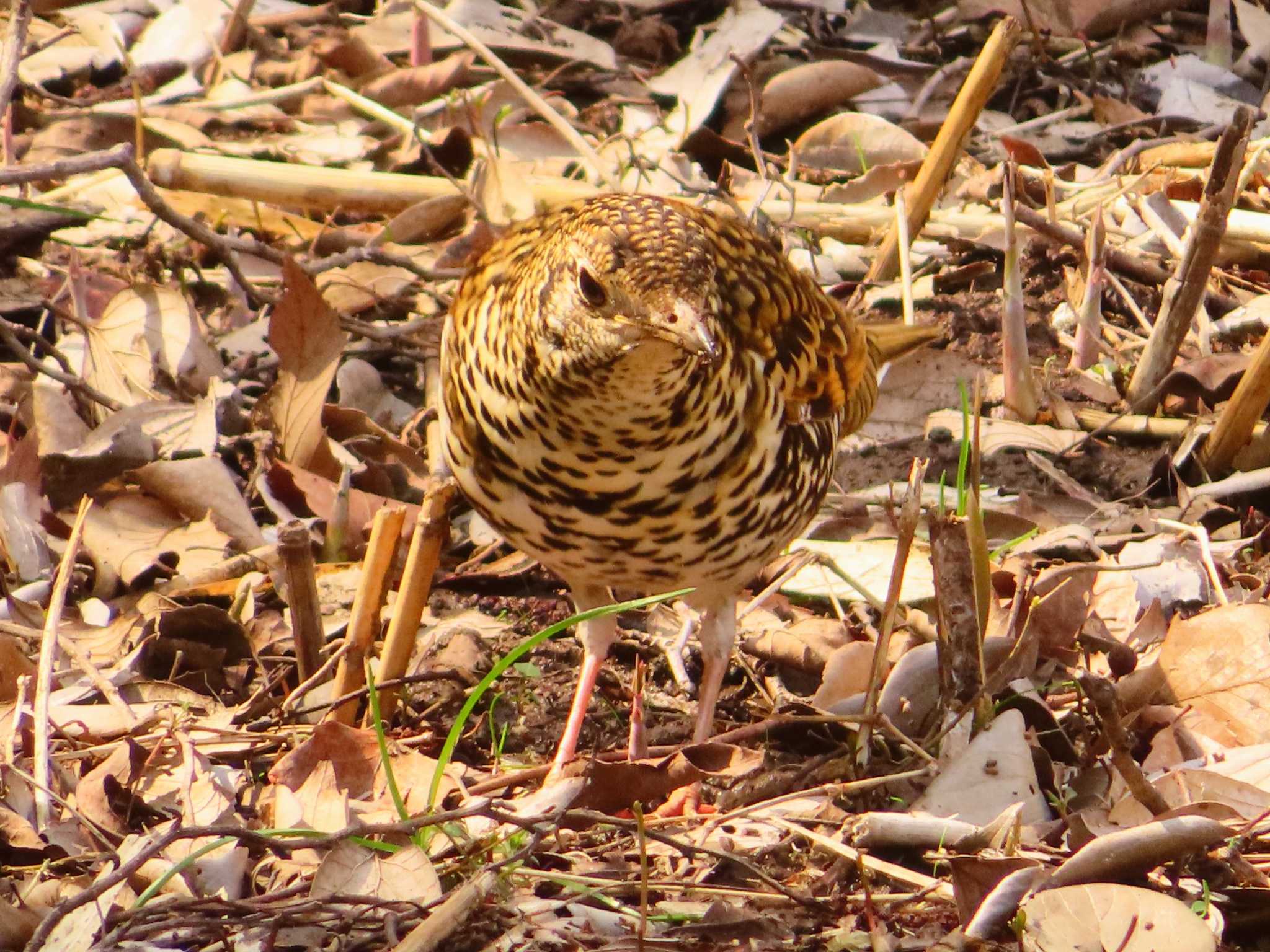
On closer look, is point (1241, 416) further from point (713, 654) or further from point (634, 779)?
point (634, 779)

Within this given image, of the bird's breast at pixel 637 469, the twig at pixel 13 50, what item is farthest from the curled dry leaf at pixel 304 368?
the bird's breast at pixel 637 469

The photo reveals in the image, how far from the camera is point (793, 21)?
20.9 feet

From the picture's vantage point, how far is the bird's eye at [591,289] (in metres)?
2.68

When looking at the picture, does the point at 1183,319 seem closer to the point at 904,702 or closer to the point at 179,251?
the point at 904,702

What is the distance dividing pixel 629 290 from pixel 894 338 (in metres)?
1.81

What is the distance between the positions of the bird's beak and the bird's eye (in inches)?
4.1

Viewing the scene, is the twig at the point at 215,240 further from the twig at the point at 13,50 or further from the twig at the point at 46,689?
the twig at the point at 46,689

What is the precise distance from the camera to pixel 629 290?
264cm

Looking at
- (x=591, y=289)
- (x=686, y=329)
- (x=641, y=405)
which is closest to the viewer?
(x=686, y=329)

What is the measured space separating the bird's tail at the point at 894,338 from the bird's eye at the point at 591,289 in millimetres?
1611

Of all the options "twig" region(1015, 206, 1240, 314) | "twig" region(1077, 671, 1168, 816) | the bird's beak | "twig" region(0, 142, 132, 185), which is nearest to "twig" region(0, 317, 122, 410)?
"twig" region(0, 142, 132, 185)

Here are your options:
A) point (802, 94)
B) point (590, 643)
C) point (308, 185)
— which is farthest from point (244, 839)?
point (802, 94)

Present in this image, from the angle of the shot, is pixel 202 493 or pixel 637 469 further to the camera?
pixel 202 493

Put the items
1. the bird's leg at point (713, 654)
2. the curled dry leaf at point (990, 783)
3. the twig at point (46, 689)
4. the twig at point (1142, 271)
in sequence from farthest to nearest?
the twig at point (1142, 271)
the bird's leg at point (713, 654)
the curled dry leaf at point (990, 783)
the twig at point (46, 689)
